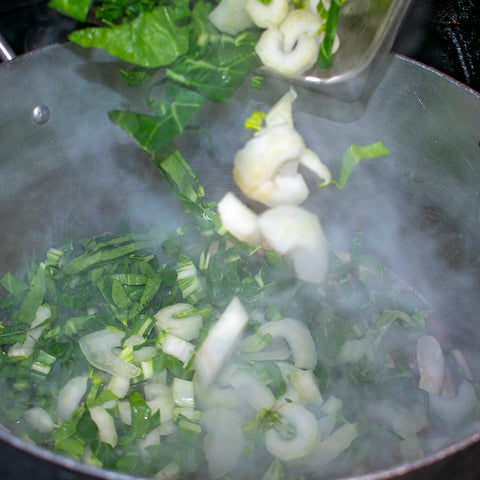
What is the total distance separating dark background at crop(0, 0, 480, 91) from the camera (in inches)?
77.3

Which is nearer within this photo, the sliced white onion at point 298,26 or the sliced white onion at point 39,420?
the sliced white onion at point 298,26

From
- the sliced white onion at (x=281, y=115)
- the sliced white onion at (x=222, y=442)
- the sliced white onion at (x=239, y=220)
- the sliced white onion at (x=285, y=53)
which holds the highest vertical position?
the sliced white onion at (x=285, y=53)

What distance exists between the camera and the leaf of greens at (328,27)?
3.90 ft

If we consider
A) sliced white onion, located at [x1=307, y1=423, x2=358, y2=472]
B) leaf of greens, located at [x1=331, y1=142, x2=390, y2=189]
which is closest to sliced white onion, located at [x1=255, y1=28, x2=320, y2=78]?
leaf of greens, located at [x1=331, y1=142, x2=390, y2=189]

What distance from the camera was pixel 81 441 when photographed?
4.82ft

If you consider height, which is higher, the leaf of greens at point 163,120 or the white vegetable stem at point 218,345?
the leaf of greens at point 163,120

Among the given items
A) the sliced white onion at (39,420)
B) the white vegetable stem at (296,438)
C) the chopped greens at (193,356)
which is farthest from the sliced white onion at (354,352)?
the sliced white onion at (39,420)

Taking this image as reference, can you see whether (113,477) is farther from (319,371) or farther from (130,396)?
(319,371)

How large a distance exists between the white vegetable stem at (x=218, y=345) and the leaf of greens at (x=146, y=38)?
704 mm

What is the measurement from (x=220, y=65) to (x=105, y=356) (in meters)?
0.93

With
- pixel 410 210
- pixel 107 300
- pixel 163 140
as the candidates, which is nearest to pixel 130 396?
pixel 107 300

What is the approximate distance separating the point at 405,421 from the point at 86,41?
4.51ft

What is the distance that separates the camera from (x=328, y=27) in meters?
1.20

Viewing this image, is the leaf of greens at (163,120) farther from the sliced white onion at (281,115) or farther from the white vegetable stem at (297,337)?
the white vegetable stem at (297,337)
